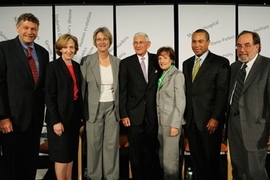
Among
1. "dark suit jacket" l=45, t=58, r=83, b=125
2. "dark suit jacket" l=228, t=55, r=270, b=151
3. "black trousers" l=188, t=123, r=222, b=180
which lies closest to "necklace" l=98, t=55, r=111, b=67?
"dark suit jacket" l=45, t=58, r=83, b=125

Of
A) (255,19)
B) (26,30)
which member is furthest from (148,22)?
(26,30)

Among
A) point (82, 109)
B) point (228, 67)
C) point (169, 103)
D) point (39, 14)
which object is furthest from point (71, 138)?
point (39, 14)

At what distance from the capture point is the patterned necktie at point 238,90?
3.20m

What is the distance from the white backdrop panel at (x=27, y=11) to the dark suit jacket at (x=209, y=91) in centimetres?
261

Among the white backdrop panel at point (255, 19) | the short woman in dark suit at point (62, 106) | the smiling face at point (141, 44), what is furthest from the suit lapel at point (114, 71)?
the white backdrop panel at point (255, 19)

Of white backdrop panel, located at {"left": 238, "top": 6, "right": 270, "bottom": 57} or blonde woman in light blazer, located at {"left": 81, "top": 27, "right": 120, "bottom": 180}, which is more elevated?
white backdrop panel, located at {"left": 238, "top": 6, "right": 270, "bottom": 57}

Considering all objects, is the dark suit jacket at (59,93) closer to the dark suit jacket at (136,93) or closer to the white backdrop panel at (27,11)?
the dark suit jacket at (136,93)

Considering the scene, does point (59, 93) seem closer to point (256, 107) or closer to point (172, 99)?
point (172, 99)

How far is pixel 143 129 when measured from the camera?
3736 mm

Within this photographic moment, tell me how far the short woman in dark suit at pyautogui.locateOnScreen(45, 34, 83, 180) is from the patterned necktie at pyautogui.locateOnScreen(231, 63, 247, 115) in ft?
5.02

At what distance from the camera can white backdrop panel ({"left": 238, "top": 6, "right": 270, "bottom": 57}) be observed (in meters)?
5.29

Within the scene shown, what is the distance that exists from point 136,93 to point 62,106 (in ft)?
2.61

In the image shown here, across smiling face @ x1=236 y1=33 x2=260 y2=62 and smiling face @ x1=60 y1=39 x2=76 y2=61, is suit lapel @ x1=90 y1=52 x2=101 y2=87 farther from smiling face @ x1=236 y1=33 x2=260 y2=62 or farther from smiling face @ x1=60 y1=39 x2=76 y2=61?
smiling face @ x1=236 y1=33 x2=260 y2=62

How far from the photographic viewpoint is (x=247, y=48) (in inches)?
125
